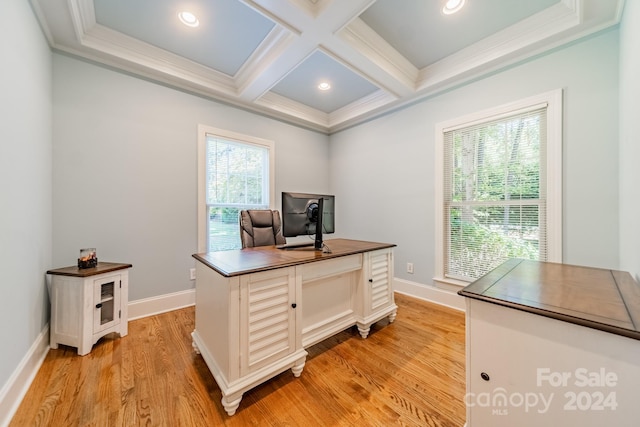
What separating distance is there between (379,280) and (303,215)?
0.96 m

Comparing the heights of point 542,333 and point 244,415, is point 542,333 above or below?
above

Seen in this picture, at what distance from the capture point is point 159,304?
2.57m

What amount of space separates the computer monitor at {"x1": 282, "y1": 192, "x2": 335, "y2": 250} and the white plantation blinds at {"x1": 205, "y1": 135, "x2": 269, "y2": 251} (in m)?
1.45

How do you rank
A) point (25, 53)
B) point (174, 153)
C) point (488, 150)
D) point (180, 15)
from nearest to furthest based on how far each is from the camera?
point (25, 53) < point (180, 15) < point (488, 150) < point (174, 153)

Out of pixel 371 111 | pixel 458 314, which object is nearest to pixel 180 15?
pixel 371 111

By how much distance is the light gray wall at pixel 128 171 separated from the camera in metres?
2.16

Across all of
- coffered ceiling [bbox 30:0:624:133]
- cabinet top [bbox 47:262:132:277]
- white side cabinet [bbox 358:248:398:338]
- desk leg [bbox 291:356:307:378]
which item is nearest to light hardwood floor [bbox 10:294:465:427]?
desk leg [bbox 291:356:307:378]

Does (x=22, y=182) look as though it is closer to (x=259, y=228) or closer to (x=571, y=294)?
(x=259, y=228)

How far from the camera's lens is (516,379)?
0.91m

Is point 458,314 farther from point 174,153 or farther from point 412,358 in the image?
point 174,153

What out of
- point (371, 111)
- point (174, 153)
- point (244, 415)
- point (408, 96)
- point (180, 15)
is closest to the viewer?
Answer: point (244, 415)

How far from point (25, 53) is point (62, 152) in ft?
2.74

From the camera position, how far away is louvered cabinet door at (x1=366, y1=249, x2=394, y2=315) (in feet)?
7.12

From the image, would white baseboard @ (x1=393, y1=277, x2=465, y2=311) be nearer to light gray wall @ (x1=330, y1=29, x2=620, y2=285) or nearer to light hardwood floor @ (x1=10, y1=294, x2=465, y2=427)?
light gray wall @ (x1=330, y1=29, x2=620, y2=285)
